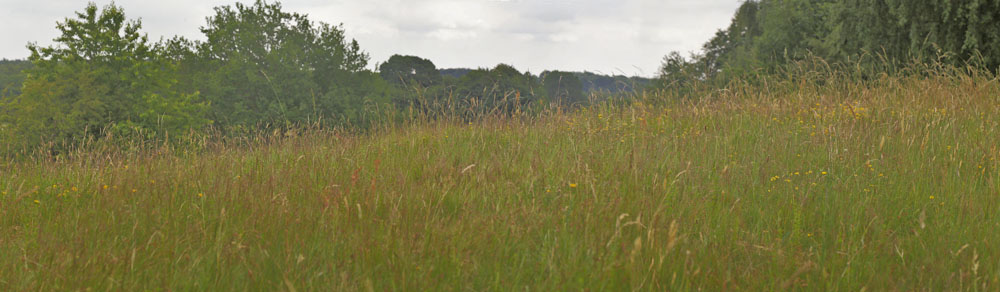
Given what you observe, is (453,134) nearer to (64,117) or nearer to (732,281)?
(732,281)

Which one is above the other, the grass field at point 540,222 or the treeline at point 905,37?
the treeline at point 905,37

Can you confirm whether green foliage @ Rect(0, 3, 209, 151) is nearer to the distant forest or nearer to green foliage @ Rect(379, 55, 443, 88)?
the distant forest

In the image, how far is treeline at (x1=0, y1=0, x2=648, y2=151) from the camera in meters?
25.6

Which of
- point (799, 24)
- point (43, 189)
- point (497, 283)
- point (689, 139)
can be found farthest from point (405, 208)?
→ point (799, 24)

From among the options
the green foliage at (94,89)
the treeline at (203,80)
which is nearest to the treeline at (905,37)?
the treeline at (203,80)

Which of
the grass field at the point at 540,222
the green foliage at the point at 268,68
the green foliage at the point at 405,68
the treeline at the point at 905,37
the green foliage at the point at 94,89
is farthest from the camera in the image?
the green foliage at the point at 405,68

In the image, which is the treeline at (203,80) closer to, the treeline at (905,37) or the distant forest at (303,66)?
the distant forest at (303,66)

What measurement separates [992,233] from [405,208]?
8.48ft

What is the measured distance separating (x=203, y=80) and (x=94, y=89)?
952 centimetres

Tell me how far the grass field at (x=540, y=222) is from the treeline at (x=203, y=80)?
14026mm

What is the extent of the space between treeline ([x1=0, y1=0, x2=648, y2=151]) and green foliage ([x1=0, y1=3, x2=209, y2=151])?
5 centimetres

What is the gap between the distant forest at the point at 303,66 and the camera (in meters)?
10.6

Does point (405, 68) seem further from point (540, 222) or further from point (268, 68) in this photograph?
point (540, 222)

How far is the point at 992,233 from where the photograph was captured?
2.49m
